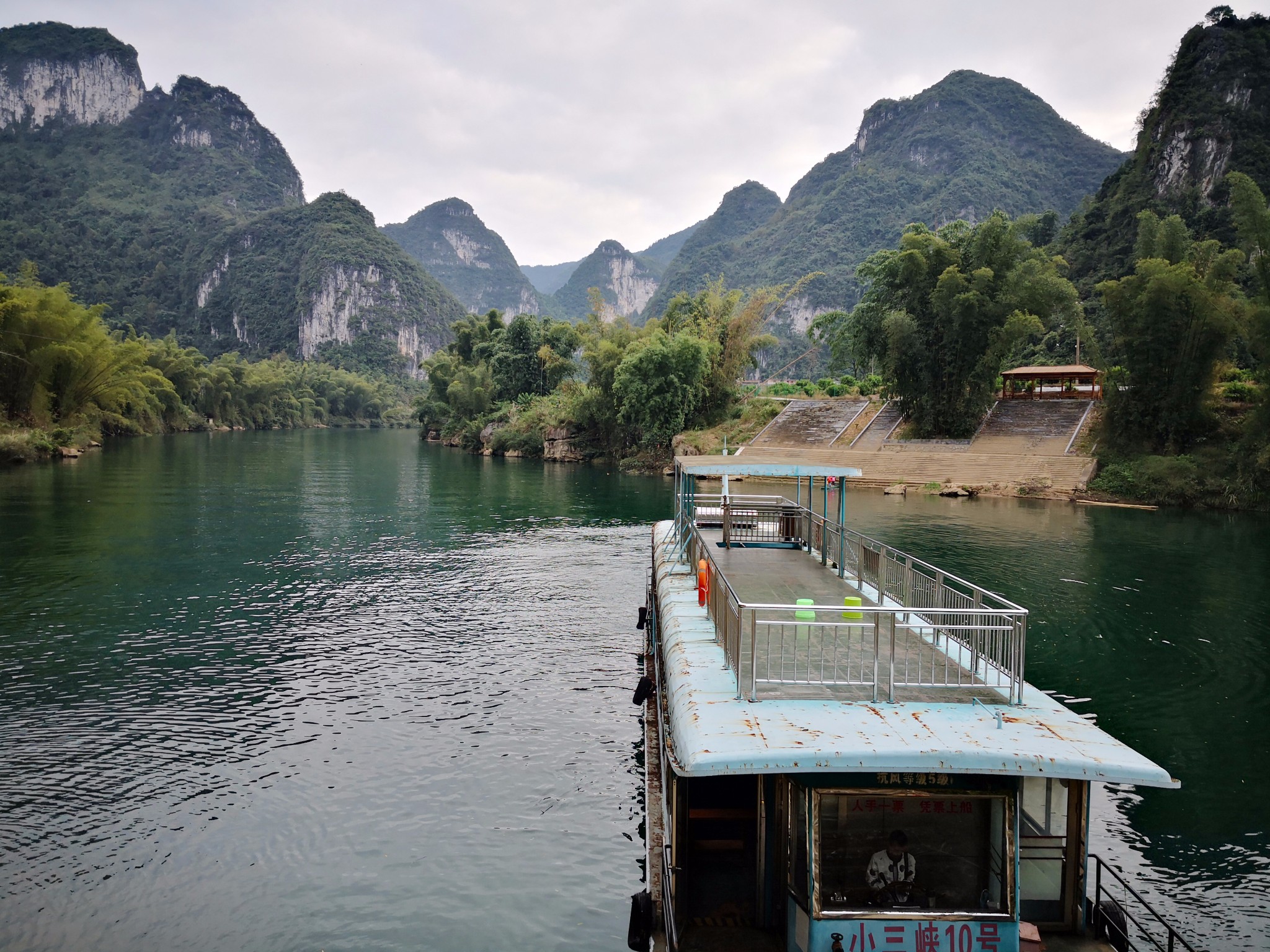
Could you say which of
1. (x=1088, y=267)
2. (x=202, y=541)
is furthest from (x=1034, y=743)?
(x=1088, y=267)

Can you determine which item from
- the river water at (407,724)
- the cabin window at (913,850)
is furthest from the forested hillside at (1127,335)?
the cabin window at (913,850)

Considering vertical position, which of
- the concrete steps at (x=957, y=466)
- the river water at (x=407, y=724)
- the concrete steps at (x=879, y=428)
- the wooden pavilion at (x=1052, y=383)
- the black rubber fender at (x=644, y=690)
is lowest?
the river water at (x=407, y=724)

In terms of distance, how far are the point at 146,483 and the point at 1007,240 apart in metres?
48.6

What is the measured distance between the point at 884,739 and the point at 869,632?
403 cm

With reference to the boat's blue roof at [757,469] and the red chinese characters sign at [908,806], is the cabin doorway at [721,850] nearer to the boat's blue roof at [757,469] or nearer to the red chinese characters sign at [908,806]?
the red chinese characters sign at [908,806]

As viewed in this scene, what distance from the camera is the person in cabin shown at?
6.16 metres

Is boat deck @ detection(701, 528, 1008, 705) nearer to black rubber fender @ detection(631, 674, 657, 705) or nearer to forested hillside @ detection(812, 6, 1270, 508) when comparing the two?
black rubber fender @ detection(631, 674, 657, 705)

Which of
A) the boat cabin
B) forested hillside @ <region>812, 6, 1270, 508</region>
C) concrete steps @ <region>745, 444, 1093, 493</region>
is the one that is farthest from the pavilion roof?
the boat cabin

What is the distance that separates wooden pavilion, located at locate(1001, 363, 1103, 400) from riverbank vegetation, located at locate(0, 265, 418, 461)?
201 feet

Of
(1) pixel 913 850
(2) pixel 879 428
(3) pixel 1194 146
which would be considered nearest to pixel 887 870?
(1) pixel 913 850

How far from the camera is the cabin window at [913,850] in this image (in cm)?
612

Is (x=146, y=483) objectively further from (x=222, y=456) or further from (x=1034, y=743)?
(x=1034, y=743)

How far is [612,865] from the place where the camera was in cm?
903

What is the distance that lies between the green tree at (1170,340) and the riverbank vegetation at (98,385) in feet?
199
